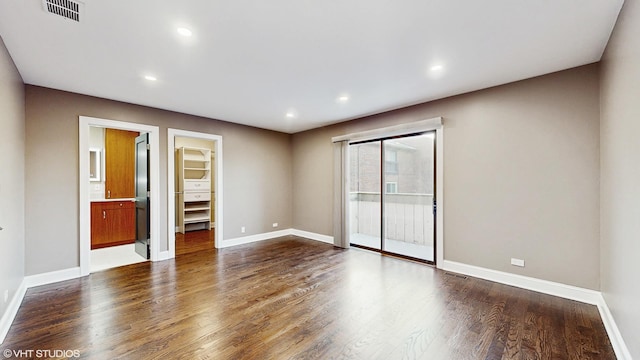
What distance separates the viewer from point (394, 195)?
486 cm

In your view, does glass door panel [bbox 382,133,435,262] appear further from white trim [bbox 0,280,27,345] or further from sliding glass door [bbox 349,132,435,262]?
white trim [bbox 0,280,27,345]

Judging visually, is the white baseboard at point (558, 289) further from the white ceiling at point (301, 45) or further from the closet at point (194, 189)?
the closet at point (194, 189)

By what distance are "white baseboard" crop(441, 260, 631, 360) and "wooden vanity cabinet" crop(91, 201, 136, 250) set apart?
5997 millimetres

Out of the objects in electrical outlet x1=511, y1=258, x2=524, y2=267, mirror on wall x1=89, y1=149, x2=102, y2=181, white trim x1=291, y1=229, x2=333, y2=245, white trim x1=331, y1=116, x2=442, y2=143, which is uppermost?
white trim x1=331, y1=116, x2=442, y2=143

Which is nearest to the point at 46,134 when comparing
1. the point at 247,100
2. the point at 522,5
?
the point at 247,100

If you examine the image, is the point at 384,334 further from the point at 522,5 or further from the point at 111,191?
the point at 111,191

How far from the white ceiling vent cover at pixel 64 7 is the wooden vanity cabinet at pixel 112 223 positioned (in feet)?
14.4

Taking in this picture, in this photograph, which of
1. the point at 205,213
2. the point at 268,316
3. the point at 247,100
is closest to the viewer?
the point at 268,316

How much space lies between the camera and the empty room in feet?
6.78

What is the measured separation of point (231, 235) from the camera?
5496 mm

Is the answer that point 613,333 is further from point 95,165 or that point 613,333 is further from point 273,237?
point 95,165

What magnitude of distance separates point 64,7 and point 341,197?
444 cm

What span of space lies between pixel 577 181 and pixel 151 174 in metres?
5.77

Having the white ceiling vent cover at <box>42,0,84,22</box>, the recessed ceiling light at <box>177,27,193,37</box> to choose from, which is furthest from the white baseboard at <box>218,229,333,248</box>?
the white ceiling vent cover at <box>42,0,84,22</box>
